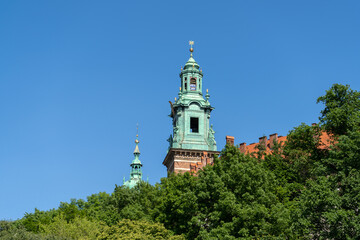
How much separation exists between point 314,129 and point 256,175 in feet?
39.4

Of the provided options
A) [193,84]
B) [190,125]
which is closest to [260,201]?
[190,125]

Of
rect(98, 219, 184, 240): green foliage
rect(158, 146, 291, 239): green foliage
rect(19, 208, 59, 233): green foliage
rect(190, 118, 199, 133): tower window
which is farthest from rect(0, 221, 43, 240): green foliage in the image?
rect(190, 118, 199, 133): tower window

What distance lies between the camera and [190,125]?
94.1 m

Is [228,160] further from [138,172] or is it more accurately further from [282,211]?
[138,172]

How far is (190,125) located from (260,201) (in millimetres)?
46957

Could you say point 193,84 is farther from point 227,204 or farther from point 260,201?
point 227,204

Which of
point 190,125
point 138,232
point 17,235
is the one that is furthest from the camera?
point 190,125

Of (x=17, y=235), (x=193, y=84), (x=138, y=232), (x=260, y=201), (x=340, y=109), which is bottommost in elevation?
(x=17, y=235)

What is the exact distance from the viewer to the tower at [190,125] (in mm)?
88250

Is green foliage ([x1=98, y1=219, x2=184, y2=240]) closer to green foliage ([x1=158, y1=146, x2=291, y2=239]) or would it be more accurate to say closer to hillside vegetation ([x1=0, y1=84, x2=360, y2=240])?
hillside vegetation ([x1=0, y1=84, x2=360, y2=240])

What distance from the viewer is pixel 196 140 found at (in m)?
91.0

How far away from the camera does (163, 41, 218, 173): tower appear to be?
88.2m

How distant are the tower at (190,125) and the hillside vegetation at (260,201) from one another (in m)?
23.2

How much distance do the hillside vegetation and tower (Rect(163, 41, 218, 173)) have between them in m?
23.2
